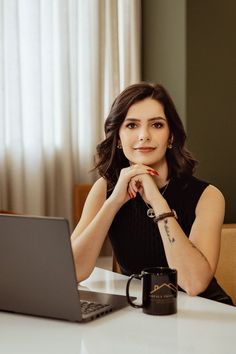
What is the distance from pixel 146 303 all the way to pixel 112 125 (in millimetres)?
921

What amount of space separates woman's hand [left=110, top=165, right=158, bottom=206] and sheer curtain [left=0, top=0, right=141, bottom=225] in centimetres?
134

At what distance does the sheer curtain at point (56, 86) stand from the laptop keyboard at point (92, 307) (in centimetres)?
186

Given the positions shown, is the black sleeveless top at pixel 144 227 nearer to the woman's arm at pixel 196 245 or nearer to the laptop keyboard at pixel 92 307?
the woman's arm at pixel 196 245

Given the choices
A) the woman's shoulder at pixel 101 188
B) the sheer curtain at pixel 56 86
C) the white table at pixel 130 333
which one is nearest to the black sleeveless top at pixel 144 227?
the woman's shoulder at pixel 101 188

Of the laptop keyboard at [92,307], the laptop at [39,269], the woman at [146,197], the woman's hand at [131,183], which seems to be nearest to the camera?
the laptop at [39,269]

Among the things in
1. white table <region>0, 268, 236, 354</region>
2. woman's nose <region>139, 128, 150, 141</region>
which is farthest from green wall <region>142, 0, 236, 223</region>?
white table <region>0, 268, 236, 354</region>

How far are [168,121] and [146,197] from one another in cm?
31

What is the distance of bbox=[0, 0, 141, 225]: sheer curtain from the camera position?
10.5ft

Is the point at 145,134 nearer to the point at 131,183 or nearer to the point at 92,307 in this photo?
the point at 131,183

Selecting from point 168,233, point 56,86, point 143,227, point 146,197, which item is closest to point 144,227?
point 143,227

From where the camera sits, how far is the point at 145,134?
197 cm

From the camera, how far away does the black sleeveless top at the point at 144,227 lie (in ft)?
6.53

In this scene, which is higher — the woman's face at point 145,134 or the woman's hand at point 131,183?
the woman's face at point 145,134

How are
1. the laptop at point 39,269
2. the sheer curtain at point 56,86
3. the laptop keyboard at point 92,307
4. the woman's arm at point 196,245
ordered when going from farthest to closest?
the sheer curtain at point 56,86 < the woman's arm at point 196,245 < the laptop keyboard at point 92,307 < the laptop at point 39,269
